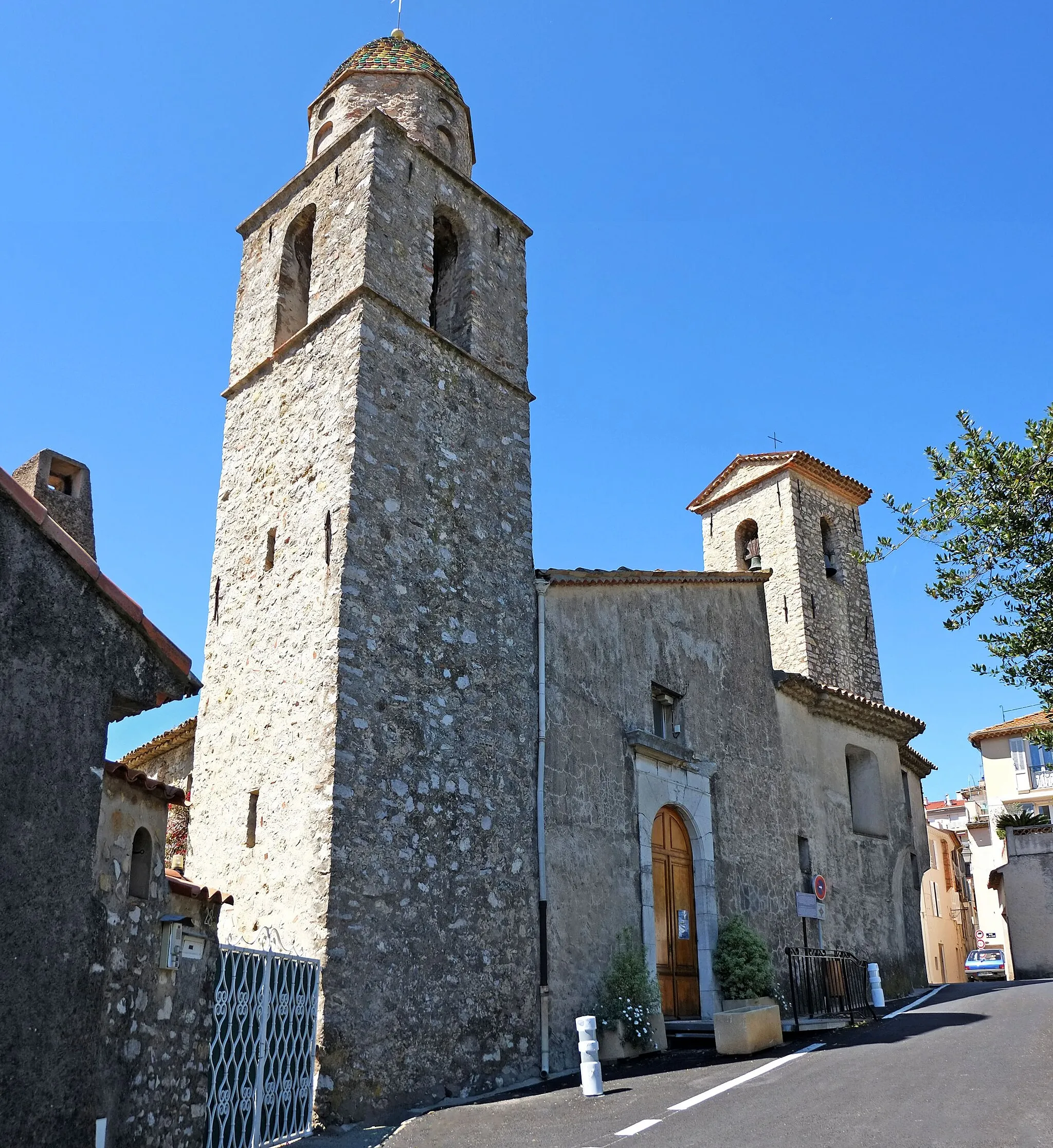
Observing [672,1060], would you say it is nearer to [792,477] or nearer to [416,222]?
[416,222]

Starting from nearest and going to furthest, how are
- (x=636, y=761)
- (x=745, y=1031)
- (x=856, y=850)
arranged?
(x=745, y=1031)
(x=636, y=761)
(x=856, y=850)

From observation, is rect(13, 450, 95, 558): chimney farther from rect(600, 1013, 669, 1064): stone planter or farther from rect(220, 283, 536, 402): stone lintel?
rect(600, 1013, 669, 1064): stone planter

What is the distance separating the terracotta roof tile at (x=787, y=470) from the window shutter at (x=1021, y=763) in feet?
47.5

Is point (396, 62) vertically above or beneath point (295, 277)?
above

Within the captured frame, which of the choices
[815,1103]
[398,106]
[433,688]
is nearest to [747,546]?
[398,106]

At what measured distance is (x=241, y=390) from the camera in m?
14.4

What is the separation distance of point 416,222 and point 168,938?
390 inches

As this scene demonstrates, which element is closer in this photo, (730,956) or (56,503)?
(56,503)

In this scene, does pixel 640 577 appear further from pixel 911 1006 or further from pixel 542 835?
pixel 911 1006

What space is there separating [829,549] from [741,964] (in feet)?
46.1

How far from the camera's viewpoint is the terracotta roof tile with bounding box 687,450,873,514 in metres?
25.8

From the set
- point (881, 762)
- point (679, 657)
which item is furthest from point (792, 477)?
point (679, 657)

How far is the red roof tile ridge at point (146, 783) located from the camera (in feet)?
22.7

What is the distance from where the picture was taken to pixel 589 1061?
9.79 meters
